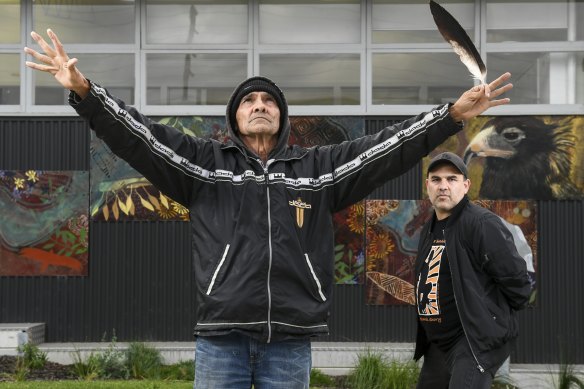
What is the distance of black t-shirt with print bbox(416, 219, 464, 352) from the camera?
5305 millimetres

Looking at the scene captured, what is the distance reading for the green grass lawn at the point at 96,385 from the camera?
25.5ft

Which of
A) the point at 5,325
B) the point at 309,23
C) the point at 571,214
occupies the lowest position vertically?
the point at 5,325

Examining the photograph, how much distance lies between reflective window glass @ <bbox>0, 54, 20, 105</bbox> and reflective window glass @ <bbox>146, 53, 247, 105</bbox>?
1.68 m

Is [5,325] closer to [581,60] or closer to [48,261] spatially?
[48,261]

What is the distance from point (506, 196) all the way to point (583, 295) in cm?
158

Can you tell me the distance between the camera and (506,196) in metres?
10.4

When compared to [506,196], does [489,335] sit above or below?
below

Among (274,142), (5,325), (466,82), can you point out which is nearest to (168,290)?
(5,325)

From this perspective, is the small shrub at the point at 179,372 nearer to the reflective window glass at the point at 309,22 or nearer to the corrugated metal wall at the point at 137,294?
the corrugated metal wall at the point at 137,294

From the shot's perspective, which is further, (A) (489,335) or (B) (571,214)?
(B) (571,214)

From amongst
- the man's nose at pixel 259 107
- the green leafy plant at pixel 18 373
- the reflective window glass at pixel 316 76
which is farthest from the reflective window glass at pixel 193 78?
the man's nose at pixel 259 107

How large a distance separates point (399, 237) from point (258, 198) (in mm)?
6919

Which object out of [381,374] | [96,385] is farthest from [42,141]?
[381,374]

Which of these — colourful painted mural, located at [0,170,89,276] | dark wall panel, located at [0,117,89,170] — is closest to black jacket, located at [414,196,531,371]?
colourful painted mural, located at [0,170,89,276]
